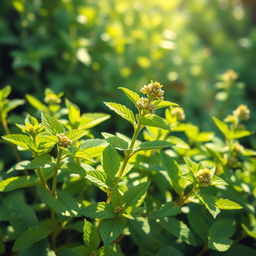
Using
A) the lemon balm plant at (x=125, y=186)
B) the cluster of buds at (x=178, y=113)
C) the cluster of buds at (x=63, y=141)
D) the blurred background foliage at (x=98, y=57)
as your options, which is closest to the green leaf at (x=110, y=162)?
the lemon balm plant at (x=125, y=186)

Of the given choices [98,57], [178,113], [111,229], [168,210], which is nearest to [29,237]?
[111,229]

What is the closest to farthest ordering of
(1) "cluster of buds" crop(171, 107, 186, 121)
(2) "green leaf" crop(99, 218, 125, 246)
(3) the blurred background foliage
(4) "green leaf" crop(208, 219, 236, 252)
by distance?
(2) "green leaf" crop(99, 218, 125, 246)
(4) "green leaf" crop(208, 219, 236, 252)
(1) "cluster of buds" crop(171, 107, 186, 121)
(3) the blurred background foliage

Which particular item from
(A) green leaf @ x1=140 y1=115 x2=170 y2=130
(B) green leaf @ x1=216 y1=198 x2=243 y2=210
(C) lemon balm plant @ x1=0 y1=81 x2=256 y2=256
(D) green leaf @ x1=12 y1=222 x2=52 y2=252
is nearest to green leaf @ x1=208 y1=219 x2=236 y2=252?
(C) lemon balm plant @ x1=0 y1=81 x2=256 y2=256

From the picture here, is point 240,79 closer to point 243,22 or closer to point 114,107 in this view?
point 243,22

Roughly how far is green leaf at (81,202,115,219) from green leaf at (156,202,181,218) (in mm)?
149

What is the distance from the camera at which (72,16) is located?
1.99m

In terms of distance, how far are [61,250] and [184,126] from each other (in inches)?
24.3

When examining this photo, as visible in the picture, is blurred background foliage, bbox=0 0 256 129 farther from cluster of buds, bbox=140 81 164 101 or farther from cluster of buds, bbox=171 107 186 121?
cluster of buds, bbox=140 81 164 101

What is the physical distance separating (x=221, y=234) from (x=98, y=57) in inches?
52.2

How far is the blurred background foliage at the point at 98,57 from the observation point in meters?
1.97

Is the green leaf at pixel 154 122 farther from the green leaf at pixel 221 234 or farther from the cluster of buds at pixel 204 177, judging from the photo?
the green leaf at pixel 221 234

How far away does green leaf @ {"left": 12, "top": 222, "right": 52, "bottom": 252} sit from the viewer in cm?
101

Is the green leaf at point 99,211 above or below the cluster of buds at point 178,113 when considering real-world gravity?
below

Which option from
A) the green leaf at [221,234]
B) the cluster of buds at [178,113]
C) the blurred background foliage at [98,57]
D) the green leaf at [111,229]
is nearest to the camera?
the green leaf at [111,229]
